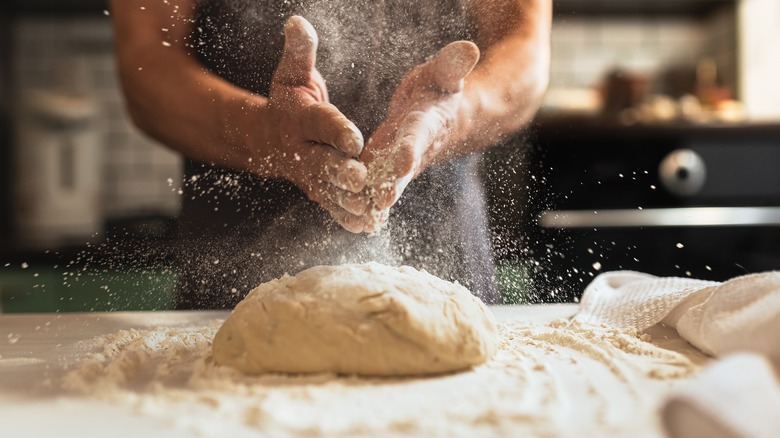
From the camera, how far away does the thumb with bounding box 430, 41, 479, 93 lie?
3.22ft

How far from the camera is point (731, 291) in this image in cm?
89

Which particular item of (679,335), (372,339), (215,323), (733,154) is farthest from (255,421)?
(733,154)

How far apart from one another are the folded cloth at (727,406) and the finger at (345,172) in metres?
0.51

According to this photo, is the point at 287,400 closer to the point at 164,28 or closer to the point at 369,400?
the point at 369,400

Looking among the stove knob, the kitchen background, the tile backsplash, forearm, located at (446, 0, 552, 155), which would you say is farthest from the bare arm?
the stove knob

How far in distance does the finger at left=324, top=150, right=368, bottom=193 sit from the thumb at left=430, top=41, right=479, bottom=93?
0.76ft

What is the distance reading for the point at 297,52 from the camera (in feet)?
3.26

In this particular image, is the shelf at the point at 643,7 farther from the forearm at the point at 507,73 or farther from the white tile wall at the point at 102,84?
the white tile wall at the point at 102,84

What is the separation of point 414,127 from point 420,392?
0.44 meters

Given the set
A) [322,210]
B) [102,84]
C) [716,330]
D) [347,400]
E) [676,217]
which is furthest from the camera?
[102,84]

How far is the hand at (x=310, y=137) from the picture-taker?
2.98 ft

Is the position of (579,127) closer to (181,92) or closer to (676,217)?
(676,217)

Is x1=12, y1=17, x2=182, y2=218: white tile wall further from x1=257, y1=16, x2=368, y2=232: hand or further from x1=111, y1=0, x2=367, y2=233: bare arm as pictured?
x1=257, y1=16, x2=368, y2=232: hand

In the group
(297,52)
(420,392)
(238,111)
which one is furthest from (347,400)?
(238,111)
